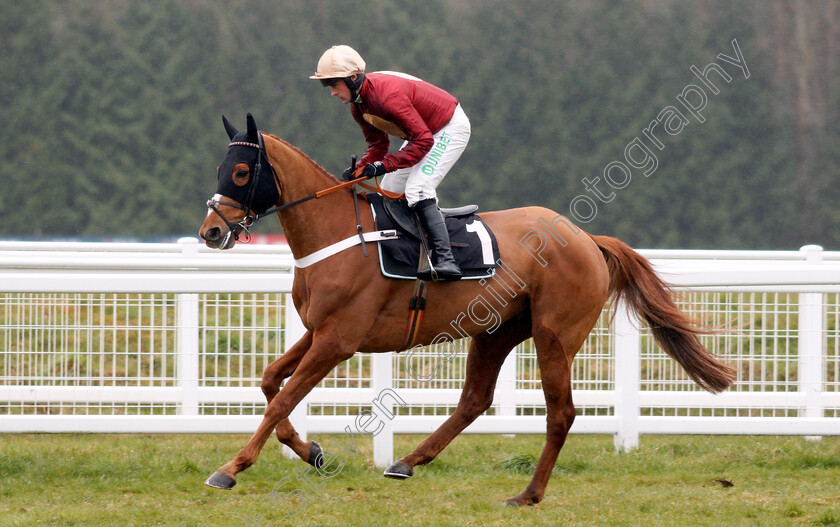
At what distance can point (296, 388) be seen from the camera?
13.8 feet

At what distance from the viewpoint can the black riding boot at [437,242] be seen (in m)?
4.44

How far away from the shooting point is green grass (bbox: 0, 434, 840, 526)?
4402 millimetres

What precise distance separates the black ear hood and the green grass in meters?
1.39

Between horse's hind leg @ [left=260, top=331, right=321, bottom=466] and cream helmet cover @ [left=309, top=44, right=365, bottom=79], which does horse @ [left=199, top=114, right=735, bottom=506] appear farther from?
cream helmet cover @ [left=309, top=44, right=365, bottom=79]

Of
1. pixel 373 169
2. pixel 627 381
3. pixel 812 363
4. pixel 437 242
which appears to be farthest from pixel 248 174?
pixel 812 363

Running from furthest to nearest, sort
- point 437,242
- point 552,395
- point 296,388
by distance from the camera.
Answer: point 552,395 → point 437,242 → point 296,388

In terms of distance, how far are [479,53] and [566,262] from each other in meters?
24.4

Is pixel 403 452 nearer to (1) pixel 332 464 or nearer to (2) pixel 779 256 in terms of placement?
(1) pixel 332 464

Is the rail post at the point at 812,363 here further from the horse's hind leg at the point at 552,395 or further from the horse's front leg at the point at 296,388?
the horse's front leg at the point at 296,388

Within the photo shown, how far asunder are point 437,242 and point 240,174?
0.92m

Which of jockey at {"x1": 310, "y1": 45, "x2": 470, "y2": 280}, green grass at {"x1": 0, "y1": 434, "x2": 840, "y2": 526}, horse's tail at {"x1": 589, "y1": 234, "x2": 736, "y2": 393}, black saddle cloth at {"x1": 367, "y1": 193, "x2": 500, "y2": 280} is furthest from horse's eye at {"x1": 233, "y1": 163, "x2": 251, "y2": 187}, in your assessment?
horse's tail at {"x1": 589, "y1": 234, "x2": 736, "y2": 393}

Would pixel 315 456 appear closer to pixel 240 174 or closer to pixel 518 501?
pixel 518 501

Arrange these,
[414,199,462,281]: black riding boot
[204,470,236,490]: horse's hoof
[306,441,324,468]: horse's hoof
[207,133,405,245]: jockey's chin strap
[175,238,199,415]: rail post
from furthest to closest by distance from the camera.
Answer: [175,238,199,415]: rail post
[306,441,324,468]: horse's hoof
[414,199,462,281]: black riding boot
[207,133,405,245]: jockey's chin strap
[204,470,236,490]: horse's hoof

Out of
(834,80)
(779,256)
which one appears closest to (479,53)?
(834,80)
